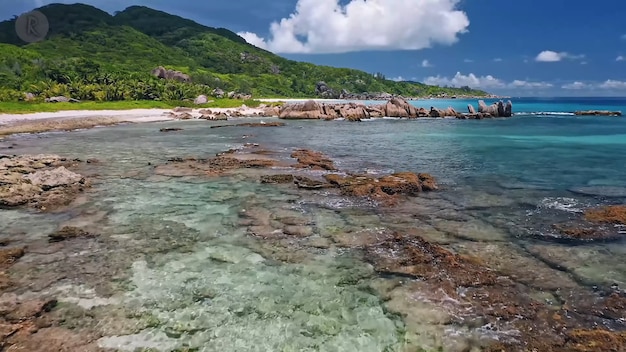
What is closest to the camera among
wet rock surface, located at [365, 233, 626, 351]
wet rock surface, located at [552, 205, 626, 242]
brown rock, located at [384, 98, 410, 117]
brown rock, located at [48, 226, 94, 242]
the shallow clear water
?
wet rock surface, located at [365, 233, 626, 351]

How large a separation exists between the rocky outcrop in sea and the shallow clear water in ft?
177

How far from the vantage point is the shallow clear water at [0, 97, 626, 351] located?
882 centimetres

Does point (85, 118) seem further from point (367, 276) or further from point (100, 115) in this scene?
point (367, 276)

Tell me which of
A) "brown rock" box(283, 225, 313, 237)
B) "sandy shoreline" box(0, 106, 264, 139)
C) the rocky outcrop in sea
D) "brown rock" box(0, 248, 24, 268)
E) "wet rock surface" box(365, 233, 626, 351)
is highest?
the rocky outcrop in sea

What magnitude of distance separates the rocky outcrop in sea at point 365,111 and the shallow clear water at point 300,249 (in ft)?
177

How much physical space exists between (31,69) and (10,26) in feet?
491

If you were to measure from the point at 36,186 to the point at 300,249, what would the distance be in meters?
14.2

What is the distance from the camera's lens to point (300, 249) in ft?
43.4

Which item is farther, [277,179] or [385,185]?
[277,179]

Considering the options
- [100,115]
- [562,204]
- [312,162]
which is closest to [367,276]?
[562,204]

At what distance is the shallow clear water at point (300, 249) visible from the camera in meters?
8.82

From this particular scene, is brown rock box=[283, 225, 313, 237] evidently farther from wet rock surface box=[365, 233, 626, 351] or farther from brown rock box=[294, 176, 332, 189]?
brown rock box=[294, 176, 332, 189]

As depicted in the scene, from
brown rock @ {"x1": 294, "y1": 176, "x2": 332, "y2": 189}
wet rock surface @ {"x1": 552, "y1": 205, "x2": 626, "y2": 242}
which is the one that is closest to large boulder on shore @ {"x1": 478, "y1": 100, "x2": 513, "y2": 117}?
brown rock @ {"x1": 294, "y1": 176, "x2": 332, "y2": 189}

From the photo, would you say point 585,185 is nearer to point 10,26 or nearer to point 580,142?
point 580,142
